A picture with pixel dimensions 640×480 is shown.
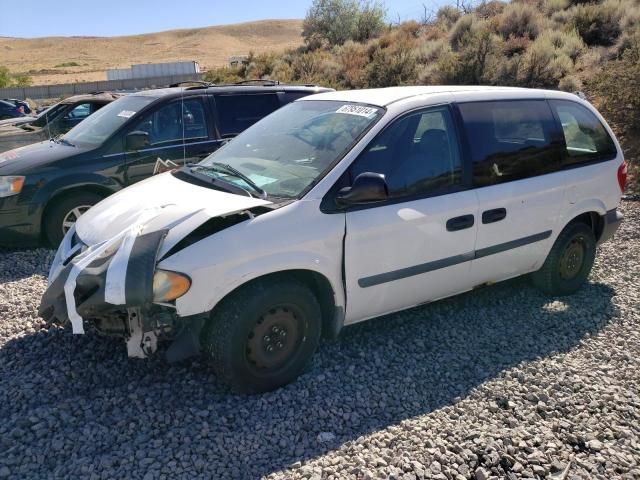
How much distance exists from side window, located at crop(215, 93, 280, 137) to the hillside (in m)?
75.6

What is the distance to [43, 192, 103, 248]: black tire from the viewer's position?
20.8 feet

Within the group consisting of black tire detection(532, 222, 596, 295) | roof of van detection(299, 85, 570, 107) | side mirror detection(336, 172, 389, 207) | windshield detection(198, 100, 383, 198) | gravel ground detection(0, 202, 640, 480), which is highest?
roof of van detection(299, 85, 570, 107)

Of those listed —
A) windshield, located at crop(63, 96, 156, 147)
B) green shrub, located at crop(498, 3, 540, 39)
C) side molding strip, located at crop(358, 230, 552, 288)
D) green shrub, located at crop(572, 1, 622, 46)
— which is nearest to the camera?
side molding strip, located at crop(358, 230, 552, 288)

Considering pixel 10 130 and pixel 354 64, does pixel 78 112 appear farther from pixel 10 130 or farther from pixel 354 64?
pixel 354 64

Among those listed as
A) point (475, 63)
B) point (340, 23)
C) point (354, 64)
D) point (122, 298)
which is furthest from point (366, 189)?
point (340, 23)

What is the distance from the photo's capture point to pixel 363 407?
3516 mm

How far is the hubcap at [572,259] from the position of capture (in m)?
5.08

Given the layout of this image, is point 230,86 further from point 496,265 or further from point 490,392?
point 490,392

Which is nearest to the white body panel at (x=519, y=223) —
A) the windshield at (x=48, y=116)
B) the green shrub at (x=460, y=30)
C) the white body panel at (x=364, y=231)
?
the white body panel at (x=364, y=231)

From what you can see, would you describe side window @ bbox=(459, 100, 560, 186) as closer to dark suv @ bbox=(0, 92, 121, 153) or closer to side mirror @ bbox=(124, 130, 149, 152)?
side mirror @ bbox=(124, 130, 149, 152)

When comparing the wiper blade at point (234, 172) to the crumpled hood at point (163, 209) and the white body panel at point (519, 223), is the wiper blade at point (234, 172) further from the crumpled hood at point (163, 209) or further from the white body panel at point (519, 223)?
the white body panel at point (519, 223)

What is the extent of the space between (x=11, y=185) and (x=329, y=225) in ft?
14.0

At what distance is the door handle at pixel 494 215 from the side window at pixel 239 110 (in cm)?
395

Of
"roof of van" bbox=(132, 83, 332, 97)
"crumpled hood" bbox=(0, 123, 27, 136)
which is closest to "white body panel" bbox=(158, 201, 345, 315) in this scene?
"roof of van" bbox=(132, 83, 332, 97)
